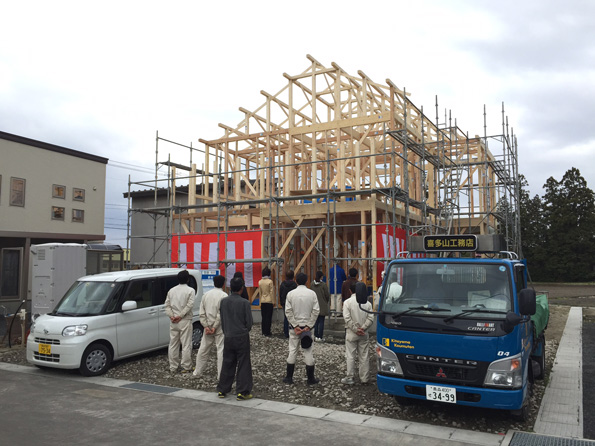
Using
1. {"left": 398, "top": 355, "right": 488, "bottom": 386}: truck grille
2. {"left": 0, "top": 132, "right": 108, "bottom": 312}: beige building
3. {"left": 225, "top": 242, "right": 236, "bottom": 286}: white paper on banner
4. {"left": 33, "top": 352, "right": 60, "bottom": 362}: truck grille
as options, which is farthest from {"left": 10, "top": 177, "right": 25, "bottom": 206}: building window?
{"left": 398, "top": 355, "right": 488, "bottom": 386}: truck grille

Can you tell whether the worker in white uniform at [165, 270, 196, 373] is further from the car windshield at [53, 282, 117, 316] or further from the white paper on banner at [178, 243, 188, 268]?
the white paper on banner at [178, 243, 188, 268]

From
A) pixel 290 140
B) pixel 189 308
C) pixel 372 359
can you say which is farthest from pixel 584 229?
pixel 189 308

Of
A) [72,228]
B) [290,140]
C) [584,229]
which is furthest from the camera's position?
[584,229]

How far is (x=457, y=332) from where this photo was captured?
4.98 meters

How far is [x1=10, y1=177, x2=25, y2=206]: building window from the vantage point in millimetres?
18609

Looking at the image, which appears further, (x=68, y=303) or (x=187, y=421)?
(x=68, y=303)

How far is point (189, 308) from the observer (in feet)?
26.3

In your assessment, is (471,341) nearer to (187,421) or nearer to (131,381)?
(187,421)

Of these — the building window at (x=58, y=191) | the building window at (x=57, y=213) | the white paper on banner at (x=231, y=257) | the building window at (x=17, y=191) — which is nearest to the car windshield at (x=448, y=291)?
the white paper on banner at (x=231, y=257)

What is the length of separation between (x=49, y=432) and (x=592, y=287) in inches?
1377

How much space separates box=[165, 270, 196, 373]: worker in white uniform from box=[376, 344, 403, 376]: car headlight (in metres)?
3.79

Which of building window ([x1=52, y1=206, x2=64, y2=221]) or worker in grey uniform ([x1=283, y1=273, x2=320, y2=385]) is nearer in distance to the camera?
worker in grey uniform ([x1=283, y1=273, x2=320, y2=385])

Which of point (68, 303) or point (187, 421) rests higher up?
point (68, 303)

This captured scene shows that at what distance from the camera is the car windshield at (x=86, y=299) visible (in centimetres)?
823
